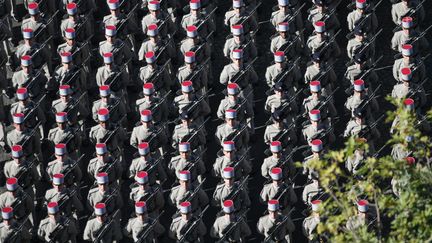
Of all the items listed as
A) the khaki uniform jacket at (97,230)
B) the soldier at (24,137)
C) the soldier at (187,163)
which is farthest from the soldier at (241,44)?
the khaki uniform jacket at (97,230)

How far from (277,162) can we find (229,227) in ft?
7.13

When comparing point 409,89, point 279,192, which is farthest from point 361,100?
point 279,192

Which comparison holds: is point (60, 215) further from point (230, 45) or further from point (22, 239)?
point (230, 45)

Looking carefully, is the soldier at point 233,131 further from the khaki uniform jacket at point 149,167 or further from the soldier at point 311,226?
the soldier at point 311,226

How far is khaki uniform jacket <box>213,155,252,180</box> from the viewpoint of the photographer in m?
40.7

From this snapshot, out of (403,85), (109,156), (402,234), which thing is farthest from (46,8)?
(402,234)

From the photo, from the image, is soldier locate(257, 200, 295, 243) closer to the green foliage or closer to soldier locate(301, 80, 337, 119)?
soldier locate(301, 80, 337, 119)

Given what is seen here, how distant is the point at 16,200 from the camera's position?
40219mm

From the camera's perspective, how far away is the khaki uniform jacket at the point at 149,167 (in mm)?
40763

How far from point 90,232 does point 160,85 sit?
5224mm

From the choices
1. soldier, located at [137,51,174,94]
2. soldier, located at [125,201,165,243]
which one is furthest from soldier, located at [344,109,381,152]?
soldier, located at [125,201,165,243]

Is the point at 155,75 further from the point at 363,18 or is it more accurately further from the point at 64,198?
the point at 363,18

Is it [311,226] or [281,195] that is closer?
[311,226]

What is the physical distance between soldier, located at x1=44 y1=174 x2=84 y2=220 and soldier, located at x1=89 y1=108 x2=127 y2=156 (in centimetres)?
171
